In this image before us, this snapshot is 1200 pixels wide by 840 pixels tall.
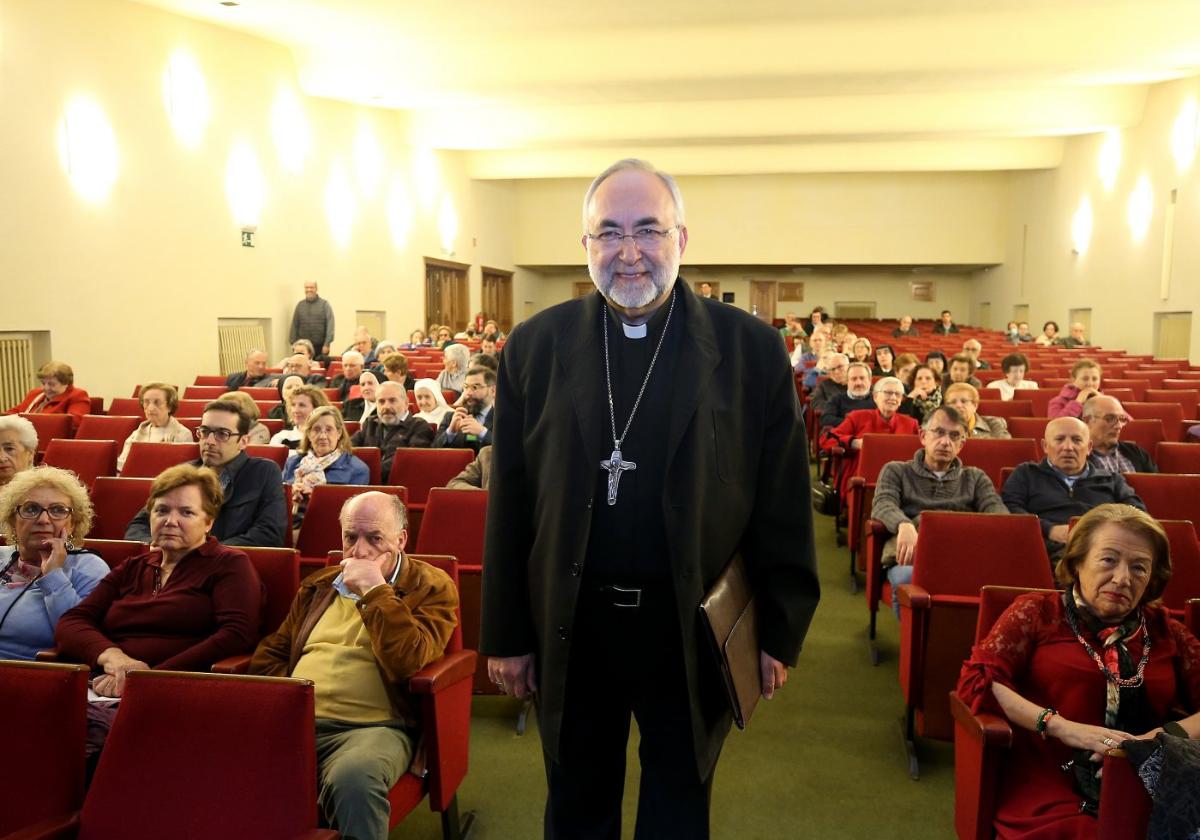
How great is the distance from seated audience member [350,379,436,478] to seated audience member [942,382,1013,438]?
2.81 meters

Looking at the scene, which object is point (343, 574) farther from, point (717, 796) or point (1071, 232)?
point (1071, 232)

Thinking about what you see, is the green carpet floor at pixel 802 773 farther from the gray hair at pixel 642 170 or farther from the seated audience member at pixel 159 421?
the seated audience member at pixel 159 421

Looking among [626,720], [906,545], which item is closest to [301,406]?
[906,545]

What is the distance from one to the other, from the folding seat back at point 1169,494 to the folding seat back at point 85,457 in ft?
15.2

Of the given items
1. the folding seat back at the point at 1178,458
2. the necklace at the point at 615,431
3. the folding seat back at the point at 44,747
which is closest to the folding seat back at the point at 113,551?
the folding seat back at the point at 44,747

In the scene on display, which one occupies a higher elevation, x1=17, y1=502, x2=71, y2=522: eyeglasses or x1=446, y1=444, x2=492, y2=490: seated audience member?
x1=17, y1=502, x2=71, y2=522: eyeglasses

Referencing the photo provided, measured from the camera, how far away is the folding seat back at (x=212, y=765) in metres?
1.70

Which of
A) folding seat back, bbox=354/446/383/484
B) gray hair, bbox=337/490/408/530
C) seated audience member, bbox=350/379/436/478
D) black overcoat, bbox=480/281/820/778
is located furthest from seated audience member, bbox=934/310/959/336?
black overcoat, bbox=480/281/820/778

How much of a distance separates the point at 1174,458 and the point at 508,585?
4386 mm

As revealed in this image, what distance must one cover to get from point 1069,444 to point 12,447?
4184 mm

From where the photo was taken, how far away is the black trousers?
60.8 inches

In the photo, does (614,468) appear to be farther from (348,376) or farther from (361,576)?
(348,376)

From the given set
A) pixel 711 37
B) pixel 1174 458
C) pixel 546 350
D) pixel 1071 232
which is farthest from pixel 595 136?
pixel 546 350

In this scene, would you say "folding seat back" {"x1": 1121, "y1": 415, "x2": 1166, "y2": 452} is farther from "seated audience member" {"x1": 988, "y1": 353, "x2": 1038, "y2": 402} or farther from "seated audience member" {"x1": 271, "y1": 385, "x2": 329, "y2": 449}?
"seated audience member" {"x1": 271, "y1": 385, "x2": 329, "y2": 449}
